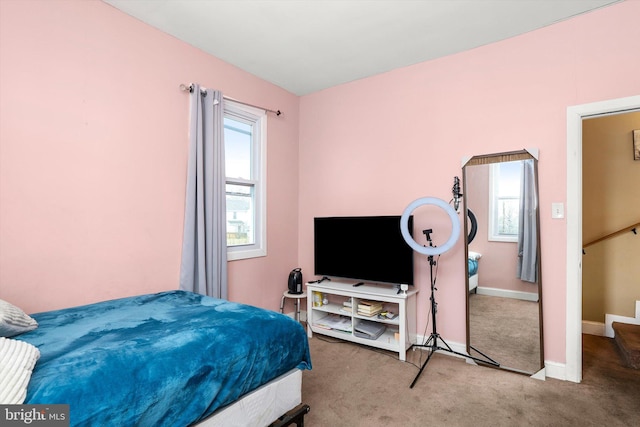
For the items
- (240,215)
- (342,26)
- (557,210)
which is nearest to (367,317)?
(240,215)

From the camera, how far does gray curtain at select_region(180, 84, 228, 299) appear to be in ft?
9.12

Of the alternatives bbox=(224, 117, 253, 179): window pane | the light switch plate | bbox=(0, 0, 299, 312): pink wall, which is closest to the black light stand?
the light switch plate

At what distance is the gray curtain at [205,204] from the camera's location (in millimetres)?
2779

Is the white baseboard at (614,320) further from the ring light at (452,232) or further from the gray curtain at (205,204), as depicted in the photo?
the gray curtain at (205,204)

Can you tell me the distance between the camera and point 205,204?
9.45ft

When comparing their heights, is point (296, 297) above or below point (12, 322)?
below

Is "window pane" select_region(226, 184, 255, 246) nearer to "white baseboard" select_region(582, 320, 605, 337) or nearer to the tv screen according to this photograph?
the tv screen

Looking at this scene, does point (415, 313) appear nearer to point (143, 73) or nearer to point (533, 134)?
point (533, 134)

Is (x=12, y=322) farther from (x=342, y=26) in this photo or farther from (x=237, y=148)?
(x=342, y=26)

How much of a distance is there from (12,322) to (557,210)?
3514mm

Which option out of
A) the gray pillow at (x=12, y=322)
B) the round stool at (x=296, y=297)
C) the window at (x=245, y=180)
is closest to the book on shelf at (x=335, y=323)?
the round stool at (x=296, y=297)

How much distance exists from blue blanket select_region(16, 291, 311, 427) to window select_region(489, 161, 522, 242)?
6.40ft

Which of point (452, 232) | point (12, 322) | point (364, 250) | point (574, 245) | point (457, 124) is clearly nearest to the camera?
point (12, 322)

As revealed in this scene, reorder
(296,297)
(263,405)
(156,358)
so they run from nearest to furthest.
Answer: (156,358), (263,405), (296,297)
